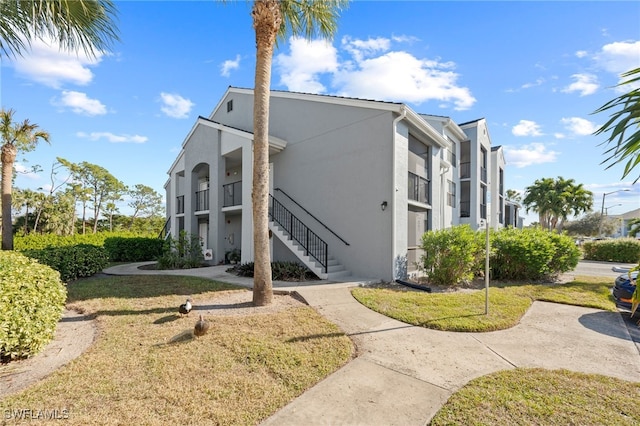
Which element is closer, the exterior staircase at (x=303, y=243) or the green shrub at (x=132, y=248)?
the exterior staircase at (x=303, y=243)

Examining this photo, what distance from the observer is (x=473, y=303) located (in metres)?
7.12

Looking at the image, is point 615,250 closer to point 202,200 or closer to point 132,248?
point 202,200

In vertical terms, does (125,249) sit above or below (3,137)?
below

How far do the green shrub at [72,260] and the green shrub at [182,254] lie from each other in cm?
275

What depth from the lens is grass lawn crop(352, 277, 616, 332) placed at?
576 centimetres

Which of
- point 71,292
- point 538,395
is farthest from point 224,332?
point 71,292

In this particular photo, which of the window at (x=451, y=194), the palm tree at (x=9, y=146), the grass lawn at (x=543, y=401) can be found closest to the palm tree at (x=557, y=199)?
the window at (x=451, y=194)

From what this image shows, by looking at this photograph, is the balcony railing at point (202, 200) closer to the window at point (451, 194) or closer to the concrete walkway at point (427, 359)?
the concrete walkway at point (427, 359)

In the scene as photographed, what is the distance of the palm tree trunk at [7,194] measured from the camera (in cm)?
1229

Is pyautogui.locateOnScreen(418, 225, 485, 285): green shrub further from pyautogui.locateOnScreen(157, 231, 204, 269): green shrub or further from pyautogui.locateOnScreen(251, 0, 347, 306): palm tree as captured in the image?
pyautogui.locateOnScreen(157, 231, 204, 269): green shrub

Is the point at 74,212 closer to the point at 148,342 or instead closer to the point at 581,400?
the point at 148,342

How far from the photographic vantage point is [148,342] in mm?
4543

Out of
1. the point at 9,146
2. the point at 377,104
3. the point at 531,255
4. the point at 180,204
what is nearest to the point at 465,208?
the point at 531,255

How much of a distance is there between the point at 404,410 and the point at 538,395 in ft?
5.39
